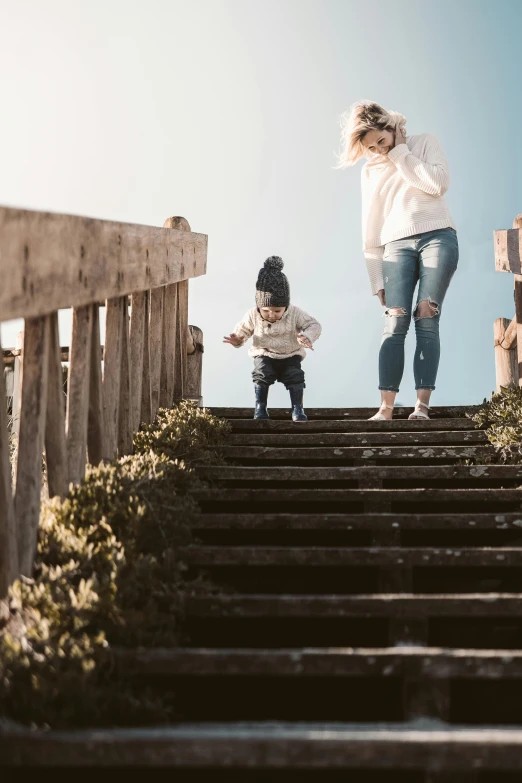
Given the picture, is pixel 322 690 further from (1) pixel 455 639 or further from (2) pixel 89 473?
(2) pixel 89 473

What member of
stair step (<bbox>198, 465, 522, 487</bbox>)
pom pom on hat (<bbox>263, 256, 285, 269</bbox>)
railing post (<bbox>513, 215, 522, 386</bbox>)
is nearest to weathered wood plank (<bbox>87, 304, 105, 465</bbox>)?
stair step (<bbox>198, 465, 522, 487</bbox>)

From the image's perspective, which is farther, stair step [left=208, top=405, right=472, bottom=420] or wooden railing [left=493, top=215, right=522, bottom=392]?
stair step [left=208, top=405, right=472, bottom=420]

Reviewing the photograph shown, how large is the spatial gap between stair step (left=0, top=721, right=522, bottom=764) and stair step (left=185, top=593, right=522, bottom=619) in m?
0.60

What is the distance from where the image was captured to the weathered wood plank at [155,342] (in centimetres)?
501

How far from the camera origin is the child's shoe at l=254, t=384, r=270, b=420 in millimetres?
5570

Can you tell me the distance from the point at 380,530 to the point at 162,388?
238 cm

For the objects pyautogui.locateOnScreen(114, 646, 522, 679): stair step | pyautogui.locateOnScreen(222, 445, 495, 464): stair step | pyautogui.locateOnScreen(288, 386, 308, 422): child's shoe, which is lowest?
pyautogui.locateOnScreen(114, 646, 522, 679): stair step

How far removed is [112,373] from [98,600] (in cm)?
173

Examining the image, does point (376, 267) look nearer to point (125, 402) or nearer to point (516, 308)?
point (516, 308)

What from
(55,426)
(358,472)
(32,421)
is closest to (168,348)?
(358,472)

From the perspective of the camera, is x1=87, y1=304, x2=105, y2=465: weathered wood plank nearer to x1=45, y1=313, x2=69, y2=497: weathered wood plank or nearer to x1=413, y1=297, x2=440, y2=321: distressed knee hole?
x1=45, y1=313, x2=69, y2=497: weathered wood plank

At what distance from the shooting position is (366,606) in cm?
262

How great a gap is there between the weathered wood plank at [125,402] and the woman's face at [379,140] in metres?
1.93

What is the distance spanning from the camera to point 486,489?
375cm
